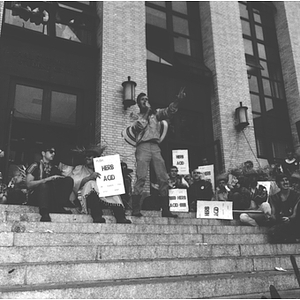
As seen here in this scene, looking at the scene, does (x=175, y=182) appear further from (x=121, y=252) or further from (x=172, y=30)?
(x=172, y=30)

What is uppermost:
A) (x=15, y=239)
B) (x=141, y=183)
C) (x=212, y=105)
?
(x=212, y=105)

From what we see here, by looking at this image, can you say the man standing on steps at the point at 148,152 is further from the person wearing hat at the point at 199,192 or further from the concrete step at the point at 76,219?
the person wearing hat at the point at 199,192

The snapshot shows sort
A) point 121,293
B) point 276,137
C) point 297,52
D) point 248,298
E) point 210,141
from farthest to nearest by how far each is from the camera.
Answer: point 297,52 < point 276,137 < point 210,141 < point 248,298 < point 121,293

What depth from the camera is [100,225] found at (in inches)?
205

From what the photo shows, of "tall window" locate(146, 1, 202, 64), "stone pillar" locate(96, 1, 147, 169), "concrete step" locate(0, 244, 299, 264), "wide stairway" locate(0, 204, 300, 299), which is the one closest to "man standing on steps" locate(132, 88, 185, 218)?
"wide stairway" locate(0, 204, 300, 299)

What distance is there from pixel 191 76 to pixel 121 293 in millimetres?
10493

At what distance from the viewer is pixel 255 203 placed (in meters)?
8.05

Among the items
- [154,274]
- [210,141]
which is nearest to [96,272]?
[154,274]

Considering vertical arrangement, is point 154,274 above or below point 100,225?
below

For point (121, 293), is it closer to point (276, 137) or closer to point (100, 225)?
point (100, 225)

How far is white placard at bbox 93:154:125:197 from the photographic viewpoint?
20.4 ft

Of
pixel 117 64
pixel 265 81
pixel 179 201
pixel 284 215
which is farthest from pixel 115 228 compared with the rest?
pixel 265 81

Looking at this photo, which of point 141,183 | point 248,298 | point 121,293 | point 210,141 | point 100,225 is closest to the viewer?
point 121,293

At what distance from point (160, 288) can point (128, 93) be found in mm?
7880
